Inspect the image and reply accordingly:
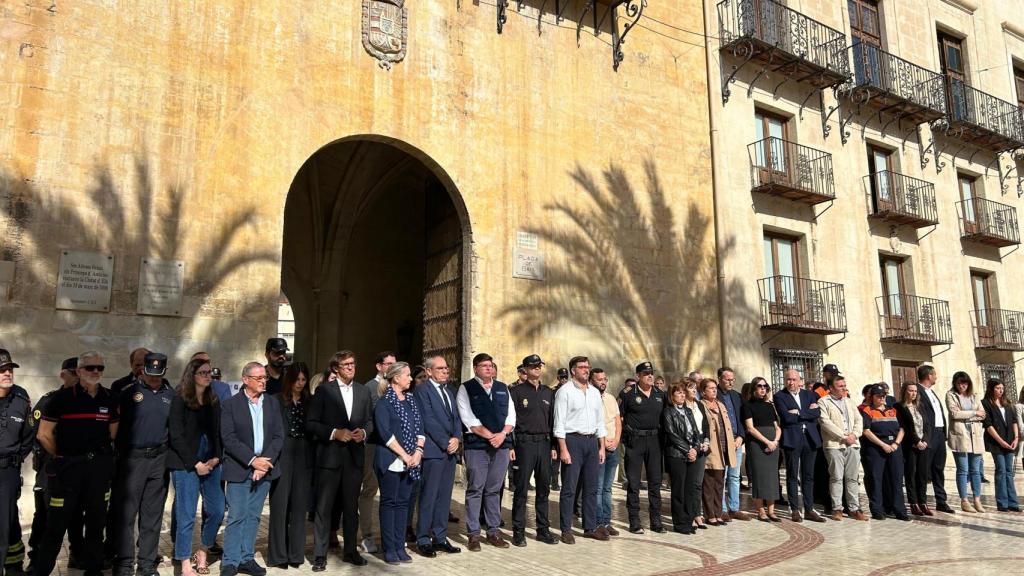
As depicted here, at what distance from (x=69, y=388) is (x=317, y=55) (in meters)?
6.61

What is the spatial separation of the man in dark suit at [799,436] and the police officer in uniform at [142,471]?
7087 mm

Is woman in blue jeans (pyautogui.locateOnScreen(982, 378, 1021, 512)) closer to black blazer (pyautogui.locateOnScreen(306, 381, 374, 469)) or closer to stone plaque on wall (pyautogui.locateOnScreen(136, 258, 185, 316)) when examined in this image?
black blazer (pyautogui.locateOnScreen(306, 381, 374, 469))

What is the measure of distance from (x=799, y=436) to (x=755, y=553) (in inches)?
102

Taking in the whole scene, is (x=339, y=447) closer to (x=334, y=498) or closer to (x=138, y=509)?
(x=334, y=498)

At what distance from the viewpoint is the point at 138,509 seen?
595cm

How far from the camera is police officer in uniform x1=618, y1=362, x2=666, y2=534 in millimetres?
8289

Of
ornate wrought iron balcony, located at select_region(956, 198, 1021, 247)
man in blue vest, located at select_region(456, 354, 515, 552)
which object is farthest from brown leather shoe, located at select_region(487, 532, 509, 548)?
ornate wrought iron balcony, located at select_region(956, 198, 1021, 247)

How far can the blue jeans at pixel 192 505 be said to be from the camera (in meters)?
5.95

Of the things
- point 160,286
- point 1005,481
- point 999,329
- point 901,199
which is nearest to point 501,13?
point 160,286

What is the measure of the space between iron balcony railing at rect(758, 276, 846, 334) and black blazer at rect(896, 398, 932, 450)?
4.70 meters

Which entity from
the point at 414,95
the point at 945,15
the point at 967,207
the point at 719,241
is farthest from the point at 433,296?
the point at 945,15

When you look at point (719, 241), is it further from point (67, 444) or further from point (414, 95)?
point (67, 444)

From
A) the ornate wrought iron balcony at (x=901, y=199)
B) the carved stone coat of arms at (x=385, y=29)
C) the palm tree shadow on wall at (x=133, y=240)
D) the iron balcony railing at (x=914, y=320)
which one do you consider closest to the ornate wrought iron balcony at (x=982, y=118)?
the ornate wrought iron balcony at (x=901, y=199)

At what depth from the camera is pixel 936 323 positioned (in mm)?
18047
